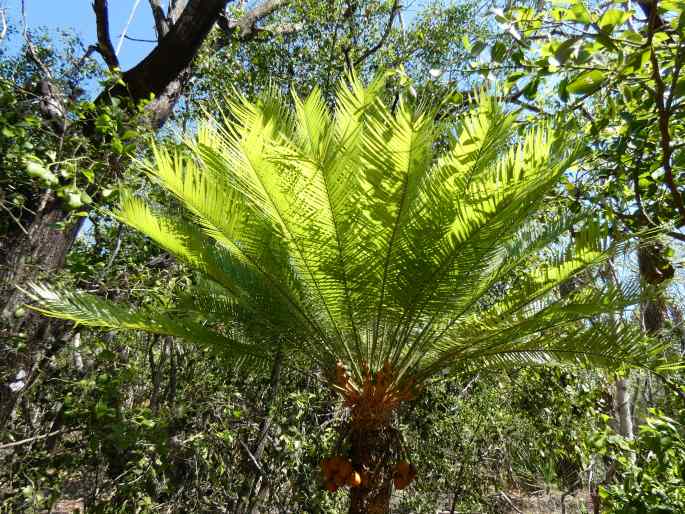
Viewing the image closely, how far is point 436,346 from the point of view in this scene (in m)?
3.48

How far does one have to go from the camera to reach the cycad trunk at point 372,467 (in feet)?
10.3

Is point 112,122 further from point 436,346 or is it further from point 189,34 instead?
point 436,346

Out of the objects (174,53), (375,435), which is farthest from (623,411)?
(174,53)

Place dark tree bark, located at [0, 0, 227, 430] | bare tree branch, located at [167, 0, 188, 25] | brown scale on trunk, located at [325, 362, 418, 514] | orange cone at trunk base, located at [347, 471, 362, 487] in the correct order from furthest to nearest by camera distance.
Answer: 1. bare tree branch, located at [167, 0, 188, 25]
2. dark tree bark, located at [0, 0, 227, 430]
3. brown scale on trunk, located at [325, 362, 418, 514]
4. orange cone at trunk base, located at [347, 471, 362, 487]

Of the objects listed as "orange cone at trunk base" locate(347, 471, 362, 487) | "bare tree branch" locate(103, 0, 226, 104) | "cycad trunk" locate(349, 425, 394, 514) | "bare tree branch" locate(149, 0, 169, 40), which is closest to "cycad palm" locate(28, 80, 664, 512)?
"cycad trunk" locate(349, 425, 394, 514)

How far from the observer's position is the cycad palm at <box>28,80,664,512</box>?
2.64 metres

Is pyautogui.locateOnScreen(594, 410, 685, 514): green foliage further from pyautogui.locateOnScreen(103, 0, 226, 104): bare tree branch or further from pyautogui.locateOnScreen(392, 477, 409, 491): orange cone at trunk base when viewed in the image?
pyautogui.locateOnScreen(103, 0, 226, 104): bare tree branch

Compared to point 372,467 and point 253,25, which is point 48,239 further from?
point 253,25

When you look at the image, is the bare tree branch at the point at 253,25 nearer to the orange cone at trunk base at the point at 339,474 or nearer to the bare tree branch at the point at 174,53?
the bare tree branch at the point at 174,53

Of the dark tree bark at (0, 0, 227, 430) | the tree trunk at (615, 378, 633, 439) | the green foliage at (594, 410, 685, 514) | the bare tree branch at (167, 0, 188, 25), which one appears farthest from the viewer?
the tree trunk at (615, 378, 633, 439)

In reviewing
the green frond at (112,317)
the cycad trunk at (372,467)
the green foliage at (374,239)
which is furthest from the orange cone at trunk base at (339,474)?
the green frond at (112,317)

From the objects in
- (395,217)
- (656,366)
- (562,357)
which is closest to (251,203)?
(395,217)

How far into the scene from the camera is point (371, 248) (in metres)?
2.94

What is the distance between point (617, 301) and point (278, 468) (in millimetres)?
3260
